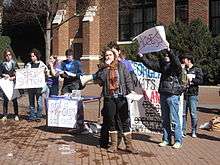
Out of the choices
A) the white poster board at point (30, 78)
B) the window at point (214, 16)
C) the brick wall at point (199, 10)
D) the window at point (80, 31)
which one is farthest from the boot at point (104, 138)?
the window at point (80, 31)

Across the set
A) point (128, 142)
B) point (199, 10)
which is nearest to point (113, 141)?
point (128, 142)

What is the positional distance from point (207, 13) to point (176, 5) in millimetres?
2387

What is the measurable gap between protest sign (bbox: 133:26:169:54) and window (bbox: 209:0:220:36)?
799 inches

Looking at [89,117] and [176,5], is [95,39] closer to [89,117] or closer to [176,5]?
[176,5]

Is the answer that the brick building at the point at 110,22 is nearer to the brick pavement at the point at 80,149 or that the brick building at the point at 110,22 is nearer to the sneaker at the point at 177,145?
the brick pavement at the point at 80,149

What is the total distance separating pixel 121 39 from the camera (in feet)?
110

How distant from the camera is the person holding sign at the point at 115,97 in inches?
353

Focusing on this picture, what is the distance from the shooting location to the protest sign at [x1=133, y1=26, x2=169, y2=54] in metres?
8.96

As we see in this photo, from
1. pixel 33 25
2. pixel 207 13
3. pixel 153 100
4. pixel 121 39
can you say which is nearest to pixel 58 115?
pixel 153 100

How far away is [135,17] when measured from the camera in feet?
109

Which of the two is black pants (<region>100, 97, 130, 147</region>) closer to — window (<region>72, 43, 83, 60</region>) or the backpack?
the backpack

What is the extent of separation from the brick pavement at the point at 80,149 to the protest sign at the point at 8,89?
0.94 metres

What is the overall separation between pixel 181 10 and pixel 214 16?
2.11 metres

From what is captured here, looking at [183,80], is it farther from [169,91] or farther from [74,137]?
[74,137]
